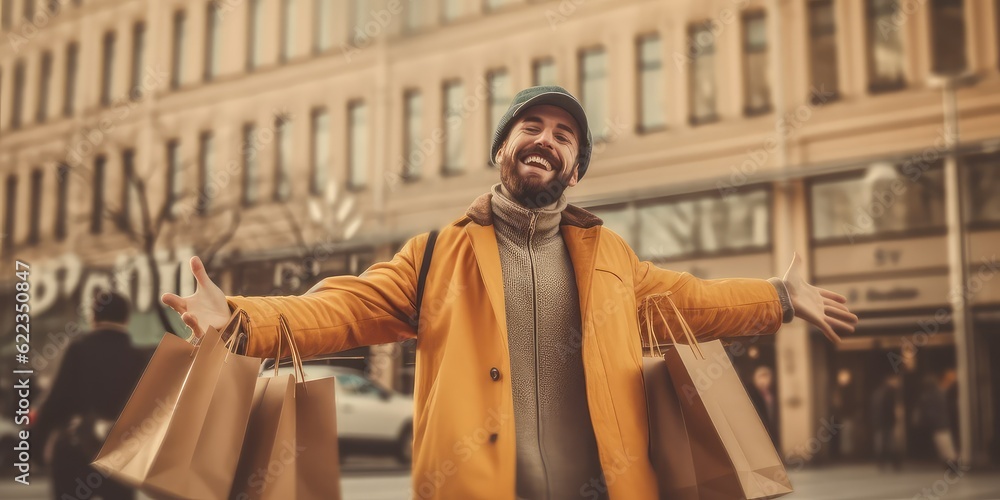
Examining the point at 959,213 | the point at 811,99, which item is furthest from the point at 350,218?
the point at 959,213

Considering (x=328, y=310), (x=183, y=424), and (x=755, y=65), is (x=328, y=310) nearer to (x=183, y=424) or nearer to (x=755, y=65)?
(x=183, y=424)

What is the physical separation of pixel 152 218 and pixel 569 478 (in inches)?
829

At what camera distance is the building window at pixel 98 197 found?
2512 cm

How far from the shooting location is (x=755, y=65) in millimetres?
19844

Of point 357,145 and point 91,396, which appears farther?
point 357,145

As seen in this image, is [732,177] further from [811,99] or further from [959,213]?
[959,213]

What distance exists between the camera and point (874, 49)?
1894 cm

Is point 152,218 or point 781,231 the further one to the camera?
point 152,218

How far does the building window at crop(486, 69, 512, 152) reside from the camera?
21844 mm

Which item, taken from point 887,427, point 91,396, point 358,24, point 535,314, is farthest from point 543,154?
point 358,24

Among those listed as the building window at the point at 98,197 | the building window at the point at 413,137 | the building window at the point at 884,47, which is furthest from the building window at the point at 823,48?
A: the building window at the point at 98,197

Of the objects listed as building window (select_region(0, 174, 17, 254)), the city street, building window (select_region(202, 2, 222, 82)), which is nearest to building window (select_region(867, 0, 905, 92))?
the city street

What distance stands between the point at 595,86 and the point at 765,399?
8435 mm

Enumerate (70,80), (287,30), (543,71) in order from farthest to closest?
1. (70,80)
2. (287,30)
3. (543,71)
